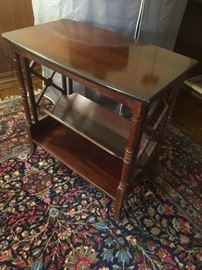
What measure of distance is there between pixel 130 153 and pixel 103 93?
0.24 metres

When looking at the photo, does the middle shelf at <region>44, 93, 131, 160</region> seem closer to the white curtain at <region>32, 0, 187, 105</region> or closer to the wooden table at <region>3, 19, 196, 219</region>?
the wooden table at <region>3, 19, 196, 219</region>

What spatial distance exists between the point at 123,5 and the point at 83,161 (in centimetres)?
84

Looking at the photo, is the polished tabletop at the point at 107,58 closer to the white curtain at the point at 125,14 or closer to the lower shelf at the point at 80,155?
the white curtain at the point at 125,14

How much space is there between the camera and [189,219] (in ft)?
4.08

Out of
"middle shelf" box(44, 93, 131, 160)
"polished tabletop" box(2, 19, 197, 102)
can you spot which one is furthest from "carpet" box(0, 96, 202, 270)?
"polished tabletop" box(2, 19, 197, 102)

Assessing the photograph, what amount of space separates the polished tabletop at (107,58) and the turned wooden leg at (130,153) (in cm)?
7

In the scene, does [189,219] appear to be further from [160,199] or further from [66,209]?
[66,209]

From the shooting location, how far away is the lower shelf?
4.05 ft

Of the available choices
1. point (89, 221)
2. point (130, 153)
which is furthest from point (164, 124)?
point (89, 221)

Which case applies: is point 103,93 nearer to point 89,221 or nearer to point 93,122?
point 93,122

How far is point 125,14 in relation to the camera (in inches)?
53.1

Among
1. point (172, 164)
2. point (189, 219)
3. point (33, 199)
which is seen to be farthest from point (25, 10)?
point (189, 219)

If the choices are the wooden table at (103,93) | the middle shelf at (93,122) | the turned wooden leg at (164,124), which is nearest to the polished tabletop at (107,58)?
the wooden table at (103,93)

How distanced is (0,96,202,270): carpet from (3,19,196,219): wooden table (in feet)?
0.41
